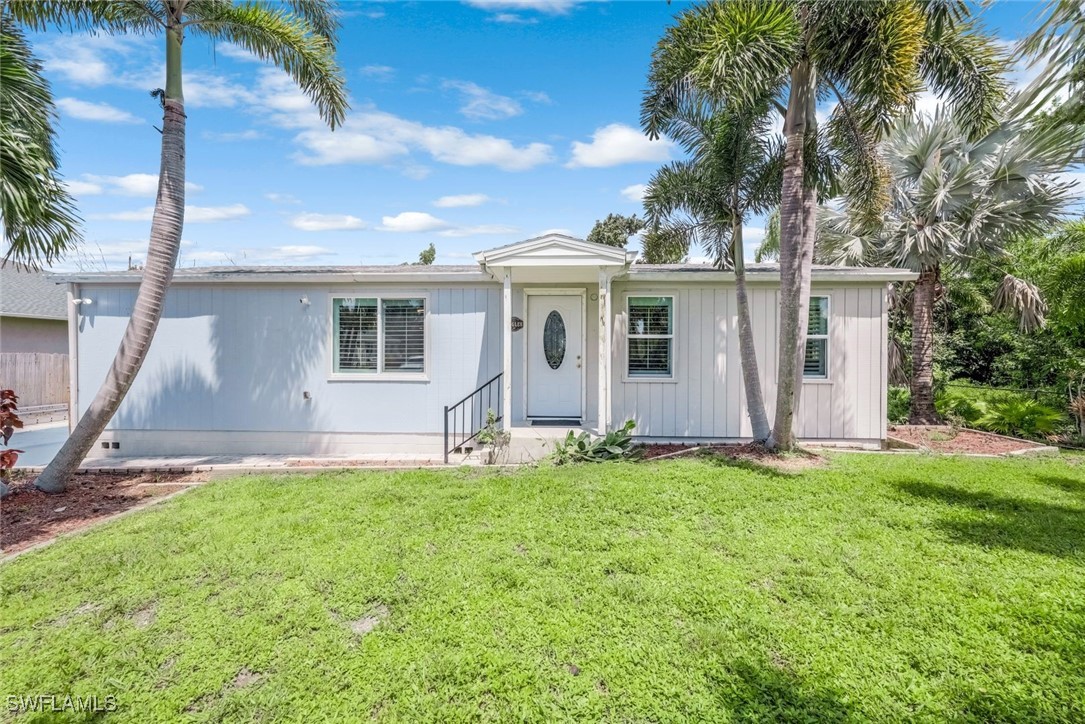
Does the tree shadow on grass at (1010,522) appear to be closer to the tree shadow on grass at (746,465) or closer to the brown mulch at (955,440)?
the tree shadow on grass at (746,465)

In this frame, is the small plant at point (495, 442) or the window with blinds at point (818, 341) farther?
the window with blinds at point (818, 341)

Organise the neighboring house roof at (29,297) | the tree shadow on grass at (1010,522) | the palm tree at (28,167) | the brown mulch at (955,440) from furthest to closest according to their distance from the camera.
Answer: the neighboring house roof at (29,297) → the brown mulch at (955,440) → the palm tree at (28,167) → the tree shadow on grass at (1010,522)

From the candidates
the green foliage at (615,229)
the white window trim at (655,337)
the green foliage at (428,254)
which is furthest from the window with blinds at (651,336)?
the green foliage at (428,254)

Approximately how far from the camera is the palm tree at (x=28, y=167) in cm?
422

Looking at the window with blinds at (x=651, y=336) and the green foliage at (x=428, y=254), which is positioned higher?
the green foliage at (x=428, y=254)

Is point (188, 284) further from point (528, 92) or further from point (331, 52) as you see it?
point (528, 92)

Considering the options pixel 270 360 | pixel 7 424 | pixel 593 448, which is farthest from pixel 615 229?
pixel 7 424

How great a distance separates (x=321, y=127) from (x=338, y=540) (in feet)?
20.9

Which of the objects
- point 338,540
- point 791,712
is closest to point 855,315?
point 791,712

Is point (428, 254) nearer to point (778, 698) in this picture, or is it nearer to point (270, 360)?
point (270, 360)

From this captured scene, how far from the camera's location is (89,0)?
5750mm

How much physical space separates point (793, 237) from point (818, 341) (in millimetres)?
2339

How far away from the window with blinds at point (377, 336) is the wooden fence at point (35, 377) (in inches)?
359

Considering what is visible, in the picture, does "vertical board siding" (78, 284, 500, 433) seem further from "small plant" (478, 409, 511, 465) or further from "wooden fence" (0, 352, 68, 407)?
"wooden fence" (0, 352, 68, 407)
